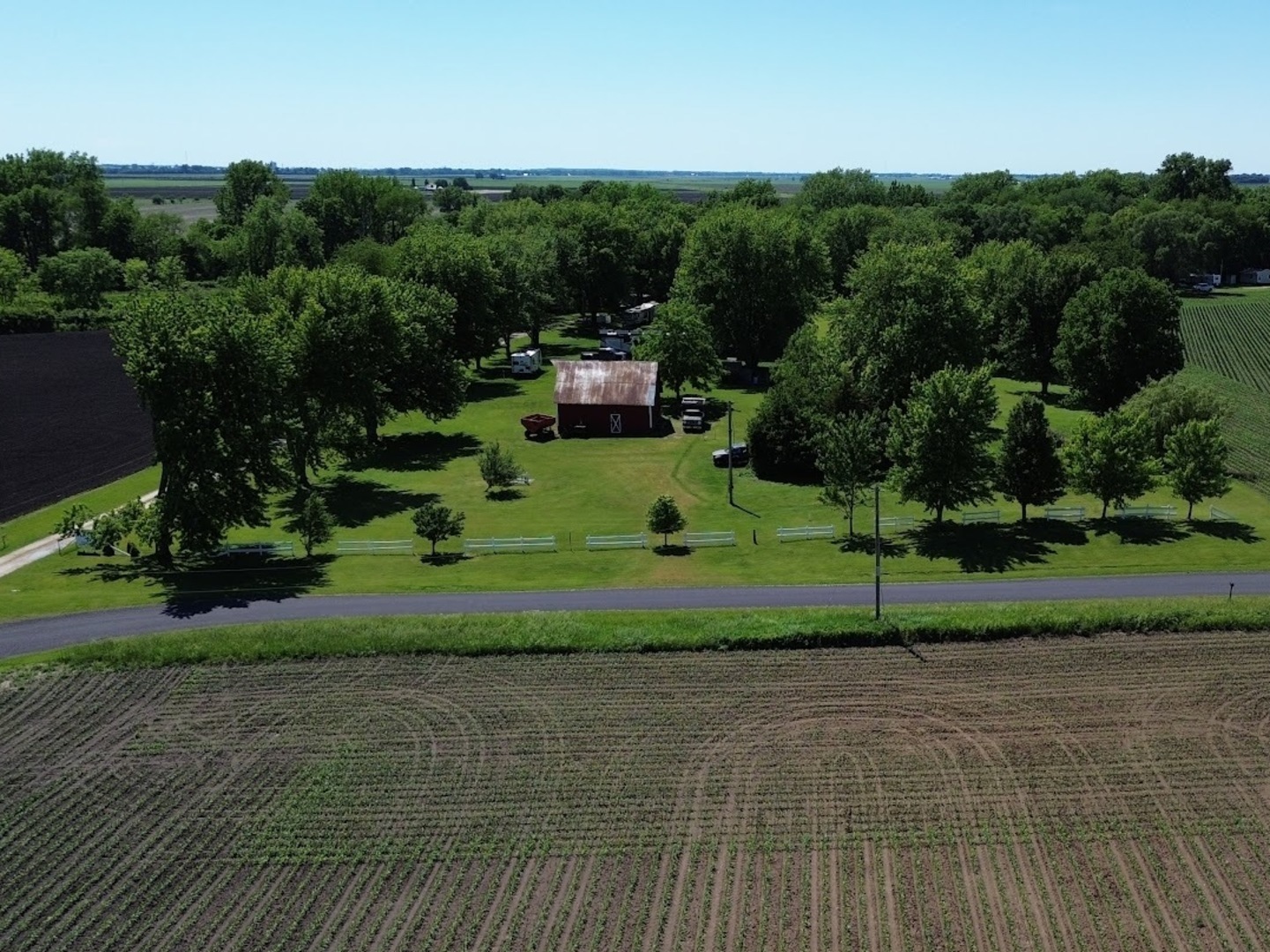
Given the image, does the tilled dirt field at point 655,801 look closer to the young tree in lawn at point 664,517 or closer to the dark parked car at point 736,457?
the young tree in lawn at point 664,517

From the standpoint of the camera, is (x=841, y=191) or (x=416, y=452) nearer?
(x=416, y=452)

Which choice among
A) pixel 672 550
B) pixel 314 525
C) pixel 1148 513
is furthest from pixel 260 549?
pixel 1148 513

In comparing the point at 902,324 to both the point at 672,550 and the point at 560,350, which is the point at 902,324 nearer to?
the point at 672,550

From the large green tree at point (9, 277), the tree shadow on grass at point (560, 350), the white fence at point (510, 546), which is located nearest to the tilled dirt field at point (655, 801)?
the white fence at point (510, 546)

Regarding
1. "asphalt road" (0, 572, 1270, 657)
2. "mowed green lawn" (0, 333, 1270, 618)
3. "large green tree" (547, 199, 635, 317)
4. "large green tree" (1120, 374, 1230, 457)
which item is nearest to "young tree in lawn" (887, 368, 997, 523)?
"mowed green lawn" (0, 333, 1270, 618)

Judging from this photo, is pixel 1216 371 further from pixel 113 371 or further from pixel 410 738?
pixel 113 371

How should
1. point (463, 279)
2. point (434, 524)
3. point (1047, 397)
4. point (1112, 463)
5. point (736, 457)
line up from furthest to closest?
1. point (463, 279)
2. point (1047, 397)
3. point (736, 457)
4. point (1112, 463)
5. point (434, 524)

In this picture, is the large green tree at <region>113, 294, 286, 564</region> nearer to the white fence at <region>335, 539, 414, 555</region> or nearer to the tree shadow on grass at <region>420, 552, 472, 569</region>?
the white fence at <region>335, 539, 414, 555</region>
